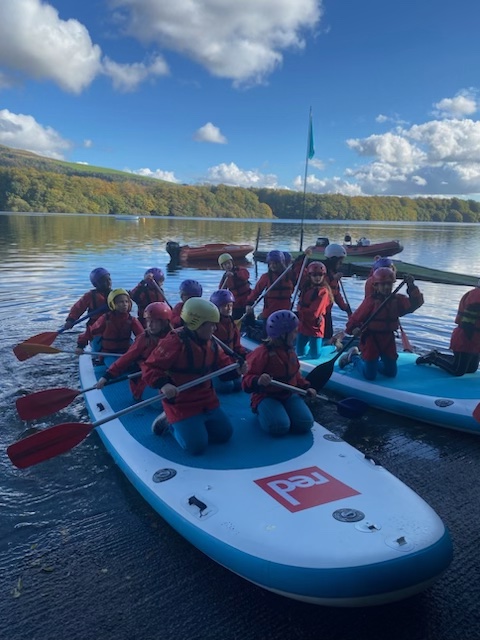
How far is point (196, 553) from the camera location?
3.79 meters

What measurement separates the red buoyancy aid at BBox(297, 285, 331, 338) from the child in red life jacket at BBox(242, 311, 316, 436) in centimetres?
267

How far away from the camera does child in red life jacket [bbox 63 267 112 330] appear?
7855mm

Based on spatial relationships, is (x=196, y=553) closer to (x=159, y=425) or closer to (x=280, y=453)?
(x=280, y=453)

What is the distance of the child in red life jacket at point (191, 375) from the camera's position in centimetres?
452

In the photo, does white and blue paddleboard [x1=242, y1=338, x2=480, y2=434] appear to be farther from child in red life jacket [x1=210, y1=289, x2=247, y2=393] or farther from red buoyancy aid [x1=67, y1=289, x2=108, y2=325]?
red buoyancy aid [x1=67, y1=289, x2=108, y2=325]

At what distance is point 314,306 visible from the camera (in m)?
7.76

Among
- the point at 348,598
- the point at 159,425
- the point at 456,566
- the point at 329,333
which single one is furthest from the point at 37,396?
the point at 329,333

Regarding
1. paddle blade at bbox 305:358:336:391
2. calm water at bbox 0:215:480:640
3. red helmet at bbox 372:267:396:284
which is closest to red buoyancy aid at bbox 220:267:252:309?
red helmet at bbox 372:267:396:284

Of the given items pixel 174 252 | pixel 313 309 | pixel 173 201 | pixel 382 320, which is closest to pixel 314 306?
pixel 313 309

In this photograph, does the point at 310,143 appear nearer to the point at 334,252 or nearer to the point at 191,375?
the point at 334,252

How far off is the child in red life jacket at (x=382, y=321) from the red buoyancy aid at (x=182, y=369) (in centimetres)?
279

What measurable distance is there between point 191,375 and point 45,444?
58.2 inches

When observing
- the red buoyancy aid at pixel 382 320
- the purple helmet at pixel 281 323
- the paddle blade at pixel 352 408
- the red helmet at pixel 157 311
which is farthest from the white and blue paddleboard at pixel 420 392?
the red helmet at pixel 157 311

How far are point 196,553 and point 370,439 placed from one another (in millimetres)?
2886
